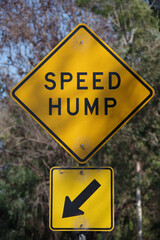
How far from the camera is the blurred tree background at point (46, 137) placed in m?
19.4

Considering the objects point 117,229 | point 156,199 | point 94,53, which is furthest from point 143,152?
point 94,53

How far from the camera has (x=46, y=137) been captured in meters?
21.6

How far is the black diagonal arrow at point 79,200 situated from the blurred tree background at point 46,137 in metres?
14.3

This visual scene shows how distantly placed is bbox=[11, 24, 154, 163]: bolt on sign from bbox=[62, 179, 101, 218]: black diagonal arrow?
9.1 inches

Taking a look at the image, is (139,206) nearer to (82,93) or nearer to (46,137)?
(46,137)

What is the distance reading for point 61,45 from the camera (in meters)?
4.07

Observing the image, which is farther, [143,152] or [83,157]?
[143,152]

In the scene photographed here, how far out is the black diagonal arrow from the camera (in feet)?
12.4

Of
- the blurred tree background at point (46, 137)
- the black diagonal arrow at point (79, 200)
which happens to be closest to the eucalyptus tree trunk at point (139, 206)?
the blurred tree background at point (46, 137)

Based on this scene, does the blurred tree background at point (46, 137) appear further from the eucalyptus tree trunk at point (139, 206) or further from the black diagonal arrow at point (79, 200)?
the black diagonal arrow at point (79, 200)

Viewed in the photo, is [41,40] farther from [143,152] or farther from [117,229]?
[117,229]

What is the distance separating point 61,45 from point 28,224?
21.4 metres

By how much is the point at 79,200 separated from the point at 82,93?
83cm

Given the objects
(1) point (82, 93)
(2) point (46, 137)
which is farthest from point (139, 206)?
(1) point (82, 93)
